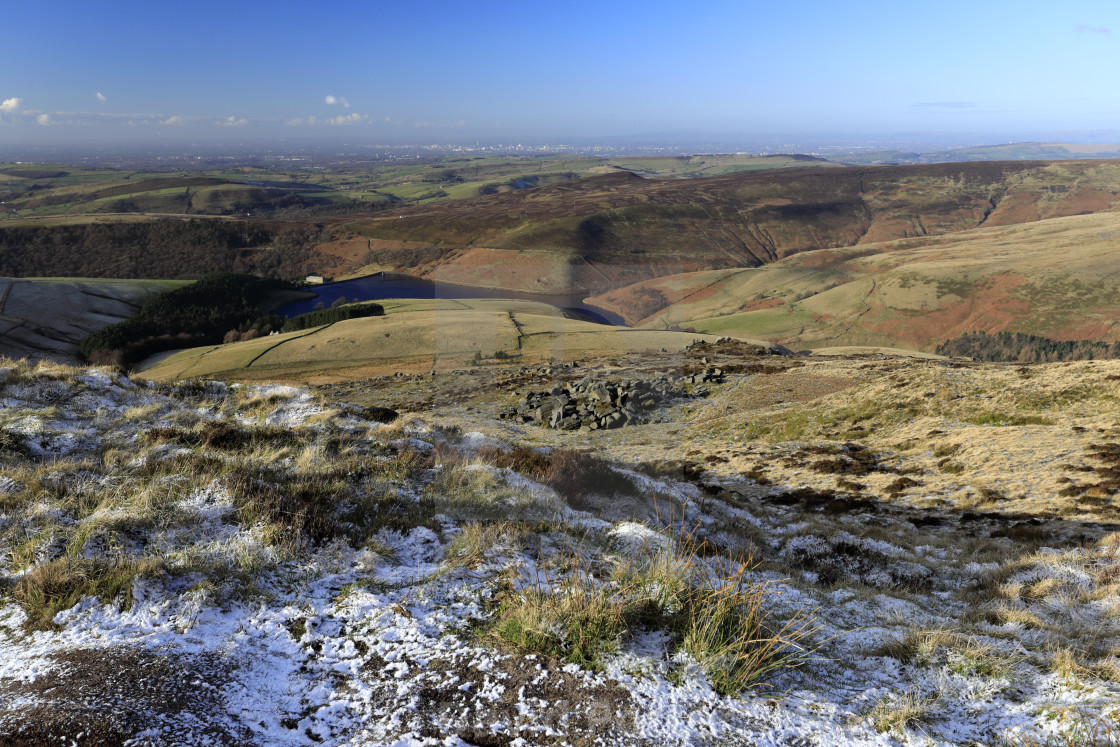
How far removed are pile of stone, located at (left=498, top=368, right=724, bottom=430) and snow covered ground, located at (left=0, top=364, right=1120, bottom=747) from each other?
17.2 m

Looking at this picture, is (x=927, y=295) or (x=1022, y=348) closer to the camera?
(x=1022, y=348)

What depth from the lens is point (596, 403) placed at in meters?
26.9

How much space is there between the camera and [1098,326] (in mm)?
66438

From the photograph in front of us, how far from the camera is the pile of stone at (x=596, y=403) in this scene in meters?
25.4

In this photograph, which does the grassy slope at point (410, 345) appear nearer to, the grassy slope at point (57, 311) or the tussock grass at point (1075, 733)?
the grassy slope at point (57, 311)

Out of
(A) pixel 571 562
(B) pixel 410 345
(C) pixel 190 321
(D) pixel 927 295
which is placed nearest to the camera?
(A) pixel 571 562

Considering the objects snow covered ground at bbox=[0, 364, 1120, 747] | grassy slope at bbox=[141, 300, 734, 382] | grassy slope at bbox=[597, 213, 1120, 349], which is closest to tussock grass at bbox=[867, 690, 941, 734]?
snow covered ground at bbox=[0, 364, 1120, 747]

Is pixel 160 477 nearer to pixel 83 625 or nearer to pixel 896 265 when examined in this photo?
pixel 83 625

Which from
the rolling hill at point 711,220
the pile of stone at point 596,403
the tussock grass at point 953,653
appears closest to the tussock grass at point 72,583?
the tussock grass at point 953,653

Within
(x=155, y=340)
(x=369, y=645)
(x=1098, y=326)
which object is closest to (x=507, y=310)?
(x=369, y=645)

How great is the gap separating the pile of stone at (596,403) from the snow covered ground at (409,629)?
17.2 m

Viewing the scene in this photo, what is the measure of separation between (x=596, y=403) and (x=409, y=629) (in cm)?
2322

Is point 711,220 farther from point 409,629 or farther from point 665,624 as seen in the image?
point 409,629

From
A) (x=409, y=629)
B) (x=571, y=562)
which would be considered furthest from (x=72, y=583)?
(x=571, y=562)
